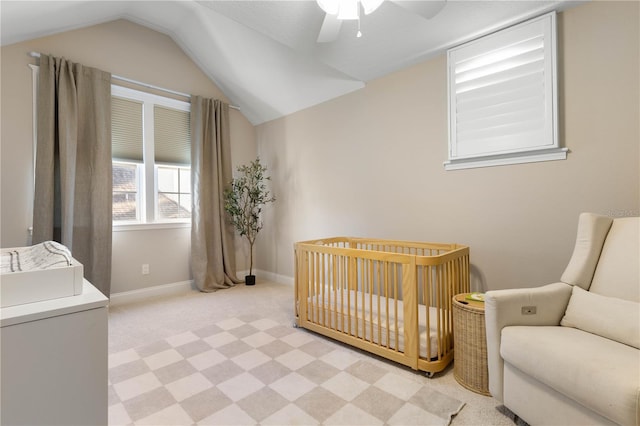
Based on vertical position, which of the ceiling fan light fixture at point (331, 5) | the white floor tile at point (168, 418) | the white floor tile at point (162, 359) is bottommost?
the white floor tile at point (168, 418)

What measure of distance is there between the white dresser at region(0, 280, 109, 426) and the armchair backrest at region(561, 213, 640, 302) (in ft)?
6.76

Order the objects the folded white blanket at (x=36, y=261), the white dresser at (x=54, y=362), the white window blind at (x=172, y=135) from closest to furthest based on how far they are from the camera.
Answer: the white dresser at (x=54, y=362) → the folded white blanket at (x=36, y=261) → the white window blind at (x=172, y=135)

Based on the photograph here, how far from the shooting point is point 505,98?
212 cm

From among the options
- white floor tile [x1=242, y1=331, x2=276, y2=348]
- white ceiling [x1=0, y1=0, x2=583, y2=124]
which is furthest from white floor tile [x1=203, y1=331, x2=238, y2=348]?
white ceiling [x1=0, y1=0, x2=583, y2=124]

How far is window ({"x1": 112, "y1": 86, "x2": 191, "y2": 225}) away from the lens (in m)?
3.31

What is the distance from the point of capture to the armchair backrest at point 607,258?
146 centimetres

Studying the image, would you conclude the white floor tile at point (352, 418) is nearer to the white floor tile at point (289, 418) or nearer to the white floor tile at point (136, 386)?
the white floor tile at point (289, 418)

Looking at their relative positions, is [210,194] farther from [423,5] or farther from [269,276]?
[423,5]

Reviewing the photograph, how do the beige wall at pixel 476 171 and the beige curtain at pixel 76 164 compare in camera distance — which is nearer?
the beige wall at pixel 476 171

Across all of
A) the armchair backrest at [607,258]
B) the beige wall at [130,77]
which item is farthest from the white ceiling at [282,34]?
the armchair backrest at [607,258]

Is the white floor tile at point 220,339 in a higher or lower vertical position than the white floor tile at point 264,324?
lower

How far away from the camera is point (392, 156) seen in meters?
2.85

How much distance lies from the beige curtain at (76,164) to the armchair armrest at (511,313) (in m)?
3.31

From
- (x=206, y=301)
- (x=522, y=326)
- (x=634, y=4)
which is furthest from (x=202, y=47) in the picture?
(x=522, y=326)
